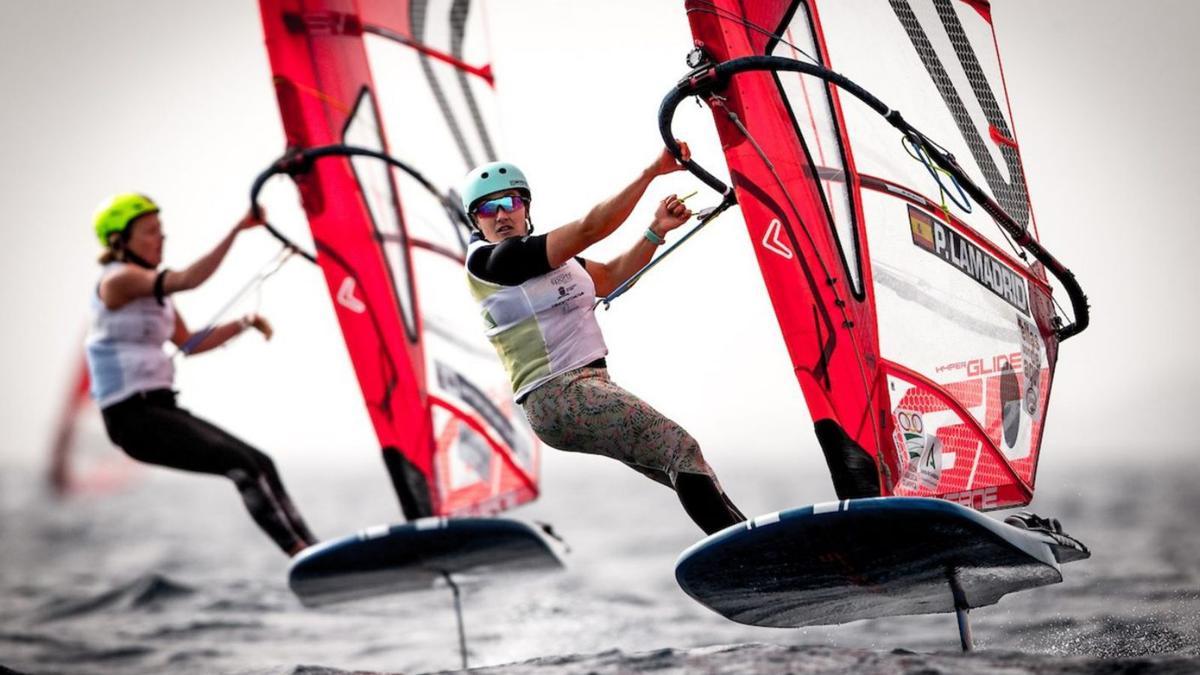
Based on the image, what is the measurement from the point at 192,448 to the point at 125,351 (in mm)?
573

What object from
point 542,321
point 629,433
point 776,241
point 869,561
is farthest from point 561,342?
point 869,561

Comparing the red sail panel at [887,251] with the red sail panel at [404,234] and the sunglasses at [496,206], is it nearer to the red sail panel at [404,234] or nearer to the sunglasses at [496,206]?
the sunglasses at [496,206]

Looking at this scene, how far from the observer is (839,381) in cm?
536

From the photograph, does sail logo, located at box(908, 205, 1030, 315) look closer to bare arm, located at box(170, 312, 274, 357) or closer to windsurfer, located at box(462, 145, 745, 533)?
windsurfer, located at box(462, 145, 745, 533)

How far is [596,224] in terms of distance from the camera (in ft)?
14.8

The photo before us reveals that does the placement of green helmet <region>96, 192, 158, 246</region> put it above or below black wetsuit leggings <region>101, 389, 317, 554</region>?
above

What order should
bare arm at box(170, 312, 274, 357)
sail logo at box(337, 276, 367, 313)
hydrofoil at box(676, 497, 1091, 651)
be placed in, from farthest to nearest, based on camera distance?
1. sail logo at box(337, 276, 367, 313)
2. bare arm at box(170, 312, 274, 357)
3. hydrofoil at box(676, 497, 1091, 651)

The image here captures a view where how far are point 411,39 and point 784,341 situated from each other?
164 inches

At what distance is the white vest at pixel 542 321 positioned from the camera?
4844mm

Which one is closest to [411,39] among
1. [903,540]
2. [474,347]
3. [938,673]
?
[474,347]

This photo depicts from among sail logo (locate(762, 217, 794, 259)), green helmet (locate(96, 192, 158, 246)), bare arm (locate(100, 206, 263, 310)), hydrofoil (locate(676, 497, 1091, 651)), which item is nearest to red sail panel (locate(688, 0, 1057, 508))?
sail logo (locate(762, 217, 794, 259))

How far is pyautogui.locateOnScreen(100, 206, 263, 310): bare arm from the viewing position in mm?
7047

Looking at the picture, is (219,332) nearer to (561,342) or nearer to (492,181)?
(492,181)

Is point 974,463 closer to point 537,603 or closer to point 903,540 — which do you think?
point 903,540
